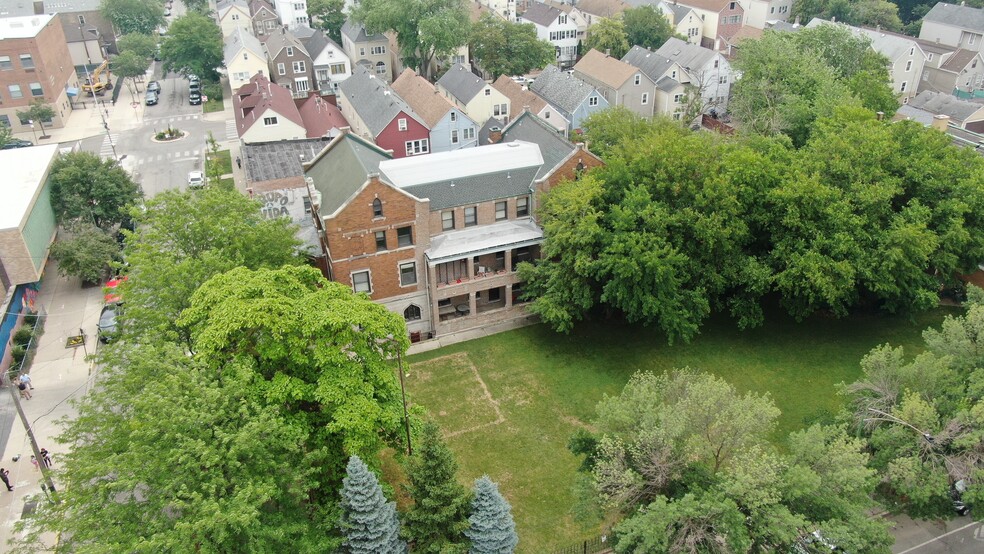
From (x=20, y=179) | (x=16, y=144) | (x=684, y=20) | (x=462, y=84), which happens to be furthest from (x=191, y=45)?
(x=684, y=20)

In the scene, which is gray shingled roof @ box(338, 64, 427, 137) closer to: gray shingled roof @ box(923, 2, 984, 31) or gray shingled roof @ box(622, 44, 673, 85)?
gray shingled roof @ box(622, 44, 673, 85)

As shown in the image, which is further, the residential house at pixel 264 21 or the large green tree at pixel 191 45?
the residential house at pixel 264 21

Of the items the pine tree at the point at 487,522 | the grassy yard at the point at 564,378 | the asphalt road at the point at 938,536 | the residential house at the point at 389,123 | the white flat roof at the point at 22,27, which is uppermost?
the white flat roof at the point at 22,27

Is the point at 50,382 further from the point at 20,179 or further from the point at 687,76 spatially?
the point at 687,76

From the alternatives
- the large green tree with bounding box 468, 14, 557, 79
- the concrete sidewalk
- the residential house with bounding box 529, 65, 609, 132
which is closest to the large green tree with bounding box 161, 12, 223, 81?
the large green tree with bounding box 468, 14, 557, 79

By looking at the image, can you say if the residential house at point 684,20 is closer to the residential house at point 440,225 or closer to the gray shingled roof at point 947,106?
the gray shingled roof at point 947,106

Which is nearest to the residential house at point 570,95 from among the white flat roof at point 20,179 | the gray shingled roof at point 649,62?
the gray shingled roof at point 649,62
